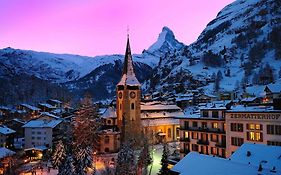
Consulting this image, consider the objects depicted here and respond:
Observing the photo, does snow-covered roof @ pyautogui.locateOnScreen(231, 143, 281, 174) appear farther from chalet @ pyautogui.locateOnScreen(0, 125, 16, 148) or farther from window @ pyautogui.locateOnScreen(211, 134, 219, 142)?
chalet @ pyautogui.locateOnScreen(0, 125, 16, 148)

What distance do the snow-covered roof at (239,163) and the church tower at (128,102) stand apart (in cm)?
5454

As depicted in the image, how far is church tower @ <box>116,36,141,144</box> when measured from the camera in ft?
291

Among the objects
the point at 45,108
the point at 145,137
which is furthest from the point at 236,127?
the point at 45,108

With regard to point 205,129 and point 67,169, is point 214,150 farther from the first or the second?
point 67,169

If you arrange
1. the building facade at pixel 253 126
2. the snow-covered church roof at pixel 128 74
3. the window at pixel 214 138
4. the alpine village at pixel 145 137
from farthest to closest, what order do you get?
the snow-covered church roof at pixel 128 74, the window at pixel 214 138, the building facade at pixel 253 126, the alpine village at pixel 145 137

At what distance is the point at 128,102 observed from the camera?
3563 inches

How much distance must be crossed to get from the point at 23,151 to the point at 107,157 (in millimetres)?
24731

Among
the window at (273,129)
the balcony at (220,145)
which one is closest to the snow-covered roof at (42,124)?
the balcony at (220,145)

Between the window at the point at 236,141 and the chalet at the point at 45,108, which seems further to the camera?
the chalet at the point at 45,108

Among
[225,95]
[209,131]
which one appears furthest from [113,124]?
[225,95]

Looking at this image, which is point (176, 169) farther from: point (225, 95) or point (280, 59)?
point (280, 59)

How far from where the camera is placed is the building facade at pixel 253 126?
42594 millimetres

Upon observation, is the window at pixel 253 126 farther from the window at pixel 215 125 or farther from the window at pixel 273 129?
the window at pixel 215 125

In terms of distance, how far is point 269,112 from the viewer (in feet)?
141
